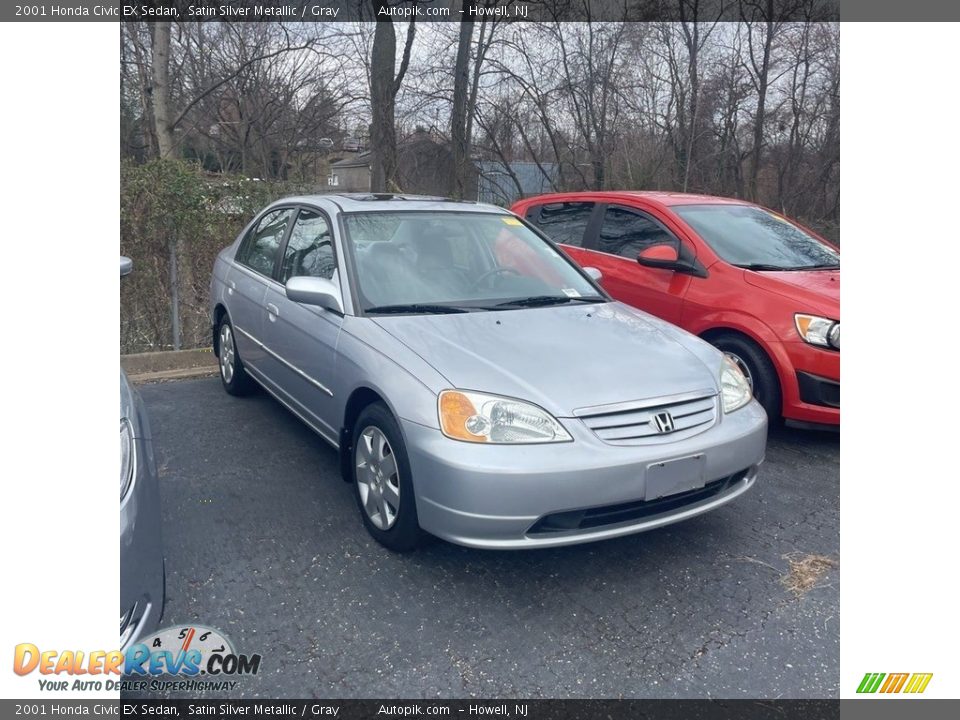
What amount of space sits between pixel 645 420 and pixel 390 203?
231cm

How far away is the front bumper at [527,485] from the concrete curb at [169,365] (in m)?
4.28

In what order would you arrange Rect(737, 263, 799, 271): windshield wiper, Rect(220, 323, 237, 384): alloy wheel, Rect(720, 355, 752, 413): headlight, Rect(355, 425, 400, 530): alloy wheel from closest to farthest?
Rect(355, 425, 400, 530): alloy wheel
Rect(720, 355, 752, 413): headlight
Rect(737, 263, 799, 271): windshield wiper
Rect(220, 323, 237, 384): alloy wheel

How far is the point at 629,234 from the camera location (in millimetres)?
6098

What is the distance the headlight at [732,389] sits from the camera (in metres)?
3.54

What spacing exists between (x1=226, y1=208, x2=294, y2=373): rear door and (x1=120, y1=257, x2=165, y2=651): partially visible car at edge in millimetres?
2277

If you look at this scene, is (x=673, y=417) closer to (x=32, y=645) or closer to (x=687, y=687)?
Answer: (x=687, y=687)

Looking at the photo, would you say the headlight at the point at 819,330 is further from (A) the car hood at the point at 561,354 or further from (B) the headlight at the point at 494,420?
(B) the headlight at the point at 494,420

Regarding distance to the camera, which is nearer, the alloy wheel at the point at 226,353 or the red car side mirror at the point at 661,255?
the red car side mirror at the point at 661,255

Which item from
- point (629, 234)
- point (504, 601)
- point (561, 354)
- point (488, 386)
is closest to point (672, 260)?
point (629, 234)

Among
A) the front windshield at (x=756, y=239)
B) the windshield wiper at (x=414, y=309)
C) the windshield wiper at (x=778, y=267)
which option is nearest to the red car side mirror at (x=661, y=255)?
A: the front windshield at (x=756, y=239)

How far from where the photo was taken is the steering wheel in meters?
4.24

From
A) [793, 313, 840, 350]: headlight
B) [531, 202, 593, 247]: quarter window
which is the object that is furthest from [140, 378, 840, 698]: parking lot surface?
[531, 202, 593, 247]: quarter window

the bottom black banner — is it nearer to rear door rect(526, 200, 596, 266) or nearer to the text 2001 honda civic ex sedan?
the text 2001 honda civic ex sedan

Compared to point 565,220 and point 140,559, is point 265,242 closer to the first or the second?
point 565,220
